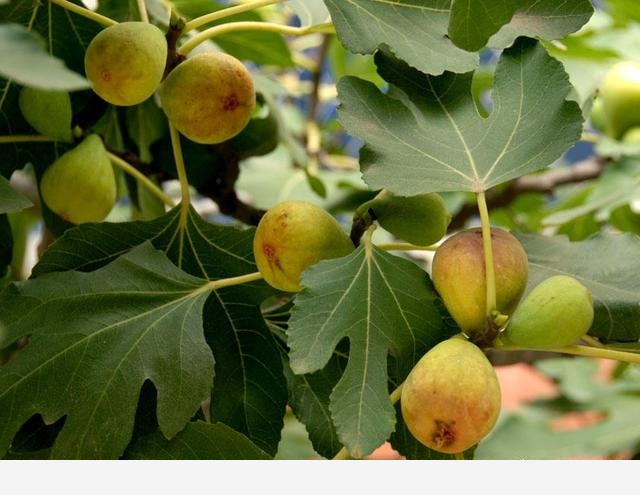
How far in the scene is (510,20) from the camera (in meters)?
0.78

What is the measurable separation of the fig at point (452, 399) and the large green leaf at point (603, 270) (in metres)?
0.17

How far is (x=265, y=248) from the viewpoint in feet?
2.54

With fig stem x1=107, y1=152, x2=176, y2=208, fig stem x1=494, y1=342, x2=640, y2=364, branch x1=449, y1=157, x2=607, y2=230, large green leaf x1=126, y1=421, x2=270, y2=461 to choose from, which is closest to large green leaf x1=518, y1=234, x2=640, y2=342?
fig stem x1=494, y1=342, x2=640, y2=364

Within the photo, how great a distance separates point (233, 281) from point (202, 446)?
0.16 m

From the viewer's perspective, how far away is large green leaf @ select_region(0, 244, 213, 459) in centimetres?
79

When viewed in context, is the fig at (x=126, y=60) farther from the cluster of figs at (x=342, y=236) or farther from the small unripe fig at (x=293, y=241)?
the small unripe fig at (x=293, y=241)

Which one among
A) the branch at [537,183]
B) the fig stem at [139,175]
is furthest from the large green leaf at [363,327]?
the branch at [537,183]

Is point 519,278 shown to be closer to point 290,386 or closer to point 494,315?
point 494,315

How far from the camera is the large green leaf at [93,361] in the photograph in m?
Answer: 0.79

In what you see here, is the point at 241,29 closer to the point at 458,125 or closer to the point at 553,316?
the point at 458,125

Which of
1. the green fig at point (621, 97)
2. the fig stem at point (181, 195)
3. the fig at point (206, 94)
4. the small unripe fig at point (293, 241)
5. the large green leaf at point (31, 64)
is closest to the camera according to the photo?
the large green leaf at point (31, 64)

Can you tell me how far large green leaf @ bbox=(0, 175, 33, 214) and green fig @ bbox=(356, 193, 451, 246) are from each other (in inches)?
11.0

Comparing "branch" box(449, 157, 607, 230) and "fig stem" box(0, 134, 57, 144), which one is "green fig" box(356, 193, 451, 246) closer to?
"fig stem" box(0, 134, 57, 144)

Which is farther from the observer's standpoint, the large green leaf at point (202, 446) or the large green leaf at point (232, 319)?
the large green leaf at point (232, 319)
